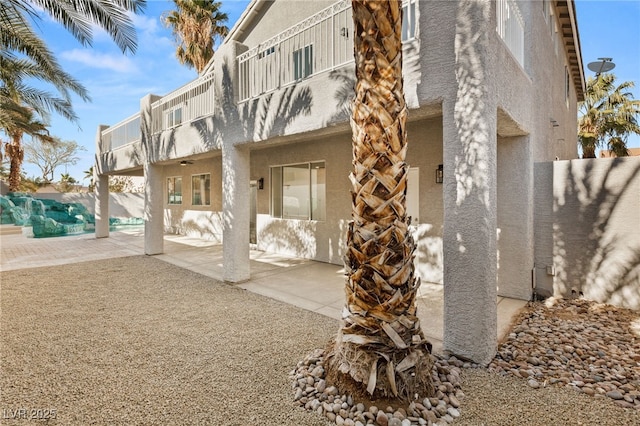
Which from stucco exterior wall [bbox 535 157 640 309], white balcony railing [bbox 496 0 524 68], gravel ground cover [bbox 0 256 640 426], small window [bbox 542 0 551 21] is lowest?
gravel ground cover [bbox 0 256 640 426]

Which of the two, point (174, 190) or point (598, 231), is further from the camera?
point (174, 190)

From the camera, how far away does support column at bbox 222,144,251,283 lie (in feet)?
26.4

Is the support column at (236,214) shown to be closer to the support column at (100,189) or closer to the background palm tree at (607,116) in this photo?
the support column at (100,189)

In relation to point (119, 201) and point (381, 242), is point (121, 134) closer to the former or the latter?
point (381, 242)

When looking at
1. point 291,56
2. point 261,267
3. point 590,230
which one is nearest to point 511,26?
point 590,230

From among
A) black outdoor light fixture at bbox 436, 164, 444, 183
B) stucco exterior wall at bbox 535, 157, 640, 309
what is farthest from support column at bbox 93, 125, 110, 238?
stucco exterior wall at bbox 535, 157, 640, 309

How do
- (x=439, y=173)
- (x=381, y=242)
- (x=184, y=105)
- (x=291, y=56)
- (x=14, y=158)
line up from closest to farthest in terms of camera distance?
(x=381, y=242) → (x=291, y=56) → (x=439, y=173) → (x=184, y=105) → (x=14, y=158)

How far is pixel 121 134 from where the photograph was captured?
1454cm

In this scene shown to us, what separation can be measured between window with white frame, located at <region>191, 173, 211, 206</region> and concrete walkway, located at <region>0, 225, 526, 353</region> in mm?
1907

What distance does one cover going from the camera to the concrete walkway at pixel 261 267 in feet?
20.1

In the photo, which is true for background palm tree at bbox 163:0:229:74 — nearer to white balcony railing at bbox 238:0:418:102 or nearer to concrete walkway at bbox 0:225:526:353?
concrete walkway at bbox 0:225:526:353

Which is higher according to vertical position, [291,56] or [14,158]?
[14,158]

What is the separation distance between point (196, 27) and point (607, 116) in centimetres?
2629

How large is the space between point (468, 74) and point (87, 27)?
370 inches
